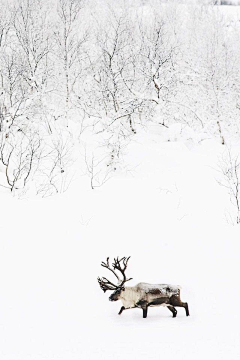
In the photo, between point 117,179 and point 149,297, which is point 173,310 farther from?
point 117,179

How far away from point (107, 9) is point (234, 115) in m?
9.37

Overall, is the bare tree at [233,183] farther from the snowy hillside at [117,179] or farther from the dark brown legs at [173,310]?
the dark brown legs at [173,310]

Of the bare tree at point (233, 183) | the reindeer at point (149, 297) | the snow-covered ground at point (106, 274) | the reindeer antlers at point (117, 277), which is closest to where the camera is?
the snow-covered ground at point (106, 274)

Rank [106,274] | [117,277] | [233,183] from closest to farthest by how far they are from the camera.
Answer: [117,277] < [106,274] < [233,183]

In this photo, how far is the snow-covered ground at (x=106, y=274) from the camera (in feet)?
8.34

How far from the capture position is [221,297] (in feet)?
10.8

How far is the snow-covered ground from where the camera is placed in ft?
8.34

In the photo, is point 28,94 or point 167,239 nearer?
point 167,239

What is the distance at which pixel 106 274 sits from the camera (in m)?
3.97

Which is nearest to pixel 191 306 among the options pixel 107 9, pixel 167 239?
pixel 167 239

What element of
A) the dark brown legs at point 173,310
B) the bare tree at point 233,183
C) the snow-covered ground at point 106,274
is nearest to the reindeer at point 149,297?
the dark brown legs at point 173,310

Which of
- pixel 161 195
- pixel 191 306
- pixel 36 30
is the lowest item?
pixel 191 306

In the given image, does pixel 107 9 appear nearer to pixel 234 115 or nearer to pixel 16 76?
pixel 16 76

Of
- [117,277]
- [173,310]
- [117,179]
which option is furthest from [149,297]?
[117,179]
